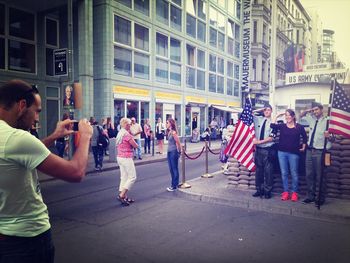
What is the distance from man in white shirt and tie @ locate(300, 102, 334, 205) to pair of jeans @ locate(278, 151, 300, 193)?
8.2 inches

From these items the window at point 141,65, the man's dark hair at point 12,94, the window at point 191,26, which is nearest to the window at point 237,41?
the window at point 191,26

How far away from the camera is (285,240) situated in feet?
14.0

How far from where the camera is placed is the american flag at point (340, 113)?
5.53 m

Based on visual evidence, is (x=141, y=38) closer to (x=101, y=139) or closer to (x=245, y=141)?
(x=101, y=139)

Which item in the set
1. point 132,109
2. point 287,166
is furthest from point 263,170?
point 132,109

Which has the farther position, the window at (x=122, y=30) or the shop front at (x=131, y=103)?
the shop front at (x=131, y=103)

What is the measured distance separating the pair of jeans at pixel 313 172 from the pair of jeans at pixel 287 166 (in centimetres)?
21

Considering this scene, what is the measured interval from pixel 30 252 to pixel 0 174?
1.54 ft

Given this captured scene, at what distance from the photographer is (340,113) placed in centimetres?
558

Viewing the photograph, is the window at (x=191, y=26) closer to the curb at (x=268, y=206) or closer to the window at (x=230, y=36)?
the window at (x=230, y=36)

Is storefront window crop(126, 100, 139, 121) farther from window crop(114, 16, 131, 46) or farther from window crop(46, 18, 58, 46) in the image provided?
window crop(46, 18, 58, 46)

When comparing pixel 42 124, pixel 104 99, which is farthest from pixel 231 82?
pixel 42 124

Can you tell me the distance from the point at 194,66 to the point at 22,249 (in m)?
22.3

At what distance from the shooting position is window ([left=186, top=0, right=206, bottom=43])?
22.0 metres
